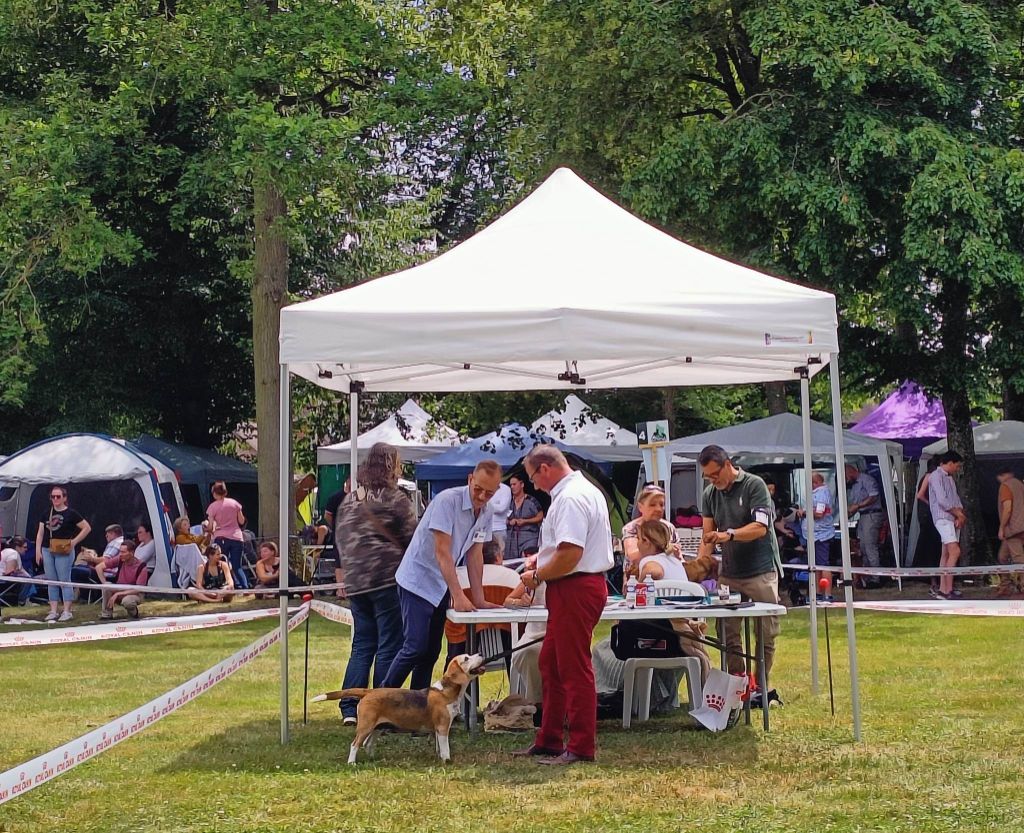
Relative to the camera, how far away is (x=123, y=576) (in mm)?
17031

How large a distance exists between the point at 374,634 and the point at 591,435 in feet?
51.1

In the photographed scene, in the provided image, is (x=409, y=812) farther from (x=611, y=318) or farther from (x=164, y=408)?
(x=164, y=408)

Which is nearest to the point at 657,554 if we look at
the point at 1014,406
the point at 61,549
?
the point at 61,549

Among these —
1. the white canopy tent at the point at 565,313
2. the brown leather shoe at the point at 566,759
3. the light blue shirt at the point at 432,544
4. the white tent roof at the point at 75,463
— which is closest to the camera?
the brown leather shoe at the point at 566,759

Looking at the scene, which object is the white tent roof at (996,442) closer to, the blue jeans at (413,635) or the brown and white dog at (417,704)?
the blue jeans at (413,635)

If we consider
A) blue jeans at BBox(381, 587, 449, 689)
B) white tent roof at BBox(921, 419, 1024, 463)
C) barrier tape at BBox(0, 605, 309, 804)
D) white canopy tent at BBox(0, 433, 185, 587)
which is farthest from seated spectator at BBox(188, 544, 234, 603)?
blue jeans at BBox(381, 587, 449, 689)

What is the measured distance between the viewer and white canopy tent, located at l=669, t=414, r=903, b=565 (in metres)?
18.7

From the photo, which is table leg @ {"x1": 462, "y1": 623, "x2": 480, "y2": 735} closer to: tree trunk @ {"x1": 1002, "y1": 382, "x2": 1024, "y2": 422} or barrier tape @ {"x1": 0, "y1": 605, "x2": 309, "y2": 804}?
barrier tape @ {"x1": 0, "y1": 605, "x2": 309, "y2": 804}

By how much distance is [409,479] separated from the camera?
29.8m

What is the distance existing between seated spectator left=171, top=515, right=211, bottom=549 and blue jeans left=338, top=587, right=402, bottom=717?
10589mm

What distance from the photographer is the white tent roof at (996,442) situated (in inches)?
789

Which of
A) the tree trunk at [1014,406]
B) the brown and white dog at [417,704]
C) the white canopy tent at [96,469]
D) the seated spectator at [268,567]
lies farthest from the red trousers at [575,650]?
the tree trunk at [1014,406]

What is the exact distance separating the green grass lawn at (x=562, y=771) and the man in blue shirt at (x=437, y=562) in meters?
0.51

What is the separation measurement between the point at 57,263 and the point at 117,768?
49.6 feet
